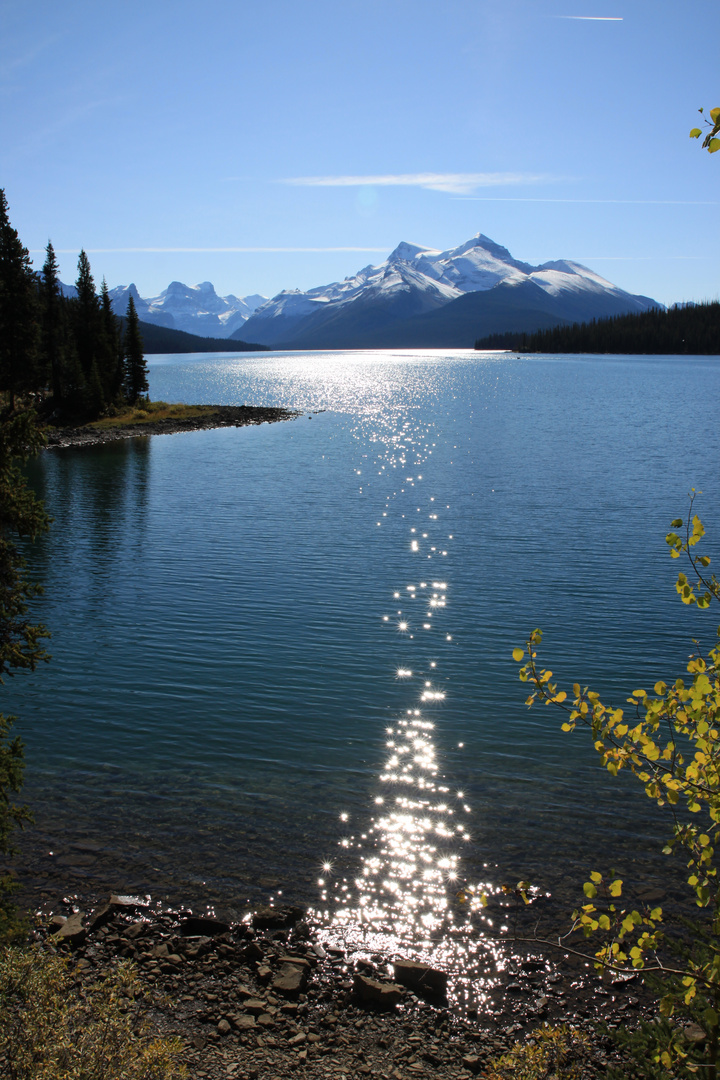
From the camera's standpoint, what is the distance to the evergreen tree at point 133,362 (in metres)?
112

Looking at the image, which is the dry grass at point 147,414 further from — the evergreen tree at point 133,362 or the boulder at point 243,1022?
the boulder at point 243,1022

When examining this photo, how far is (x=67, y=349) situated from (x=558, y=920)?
101 metres

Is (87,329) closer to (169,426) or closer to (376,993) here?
(169,426)

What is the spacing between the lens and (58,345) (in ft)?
322

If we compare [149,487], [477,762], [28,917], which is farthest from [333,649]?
[149,487]

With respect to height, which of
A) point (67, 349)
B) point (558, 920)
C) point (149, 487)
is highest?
point (67, 349)

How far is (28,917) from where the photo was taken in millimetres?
12906

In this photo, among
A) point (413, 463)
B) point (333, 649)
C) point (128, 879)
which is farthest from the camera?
point (413, 463)

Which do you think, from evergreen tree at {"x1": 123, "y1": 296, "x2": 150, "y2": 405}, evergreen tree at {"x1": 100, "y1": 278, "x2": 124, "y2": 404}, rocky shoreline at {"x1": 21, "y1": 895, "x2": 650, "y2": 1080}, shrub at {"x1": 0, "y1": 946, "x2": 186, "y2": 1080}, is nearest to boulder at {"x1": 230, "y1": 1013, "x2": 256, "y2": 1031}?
rocky shoreline at {"x1": 21, "y1": 895, "x2": 650, "y2": 1080}

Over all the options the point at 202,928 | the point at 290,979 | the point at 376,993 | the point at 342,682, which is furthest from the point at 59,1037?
the point at 342,682

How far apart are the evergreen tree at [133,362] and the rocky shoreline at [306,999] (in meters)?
109

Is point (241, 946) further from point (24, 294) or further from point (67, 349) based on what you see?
point (67, 349)

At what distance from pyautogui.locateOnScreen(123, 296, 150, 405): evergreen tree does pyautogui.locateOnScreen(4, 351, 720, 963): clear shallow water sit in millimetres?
57932

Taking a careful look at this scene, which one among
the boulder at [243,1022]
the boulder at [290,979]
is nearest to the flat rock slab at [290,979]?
the boulder at [290,979]
